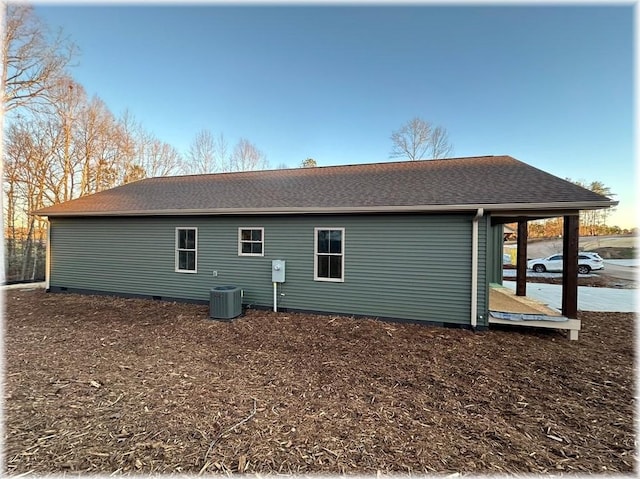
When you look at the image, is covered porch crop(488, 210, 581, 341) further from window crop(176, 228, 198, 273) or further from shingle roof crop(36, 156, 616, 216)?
window crop(176, 228, 198, 273)

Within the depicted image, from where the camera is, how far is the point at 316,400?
3.16 m

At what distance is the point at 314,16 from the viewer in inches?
363

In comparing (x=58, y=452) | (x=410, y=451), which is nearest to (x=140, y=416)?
(x=58, y=452)

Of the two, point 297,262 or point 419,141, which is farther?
point 419,141

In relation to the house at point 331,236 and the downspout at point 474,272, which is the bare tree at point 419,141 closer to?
the house at point 331,236

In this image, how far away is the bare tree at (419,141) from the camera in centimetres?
1934

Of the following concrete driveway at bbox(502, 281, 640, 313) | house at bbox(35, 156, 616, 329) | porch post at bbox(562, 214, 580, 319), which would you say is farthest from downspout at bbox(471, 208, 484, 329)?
concrete driveway at bbox(502, 281, 640, 313)

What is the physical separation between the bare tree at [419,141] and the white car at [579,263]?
9.11 m

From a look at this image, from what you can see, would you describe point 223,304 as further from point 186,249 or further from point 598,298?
point 598,298

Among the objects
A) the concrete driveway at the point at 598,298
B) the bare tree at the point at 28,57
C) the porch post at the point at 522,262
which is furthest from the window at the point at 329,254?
the bare tree at the point at 28,57

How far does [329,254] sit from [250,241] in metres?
2.15

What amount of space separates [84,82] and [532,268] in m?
28.0

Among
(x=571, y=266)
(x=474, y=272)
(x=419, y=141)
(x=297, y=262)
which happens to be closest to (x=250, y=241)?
(x=297, y=262)

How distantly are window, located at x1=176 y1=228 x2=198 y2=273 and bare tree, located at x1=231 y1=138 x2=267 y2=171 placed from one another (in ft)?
49.9
